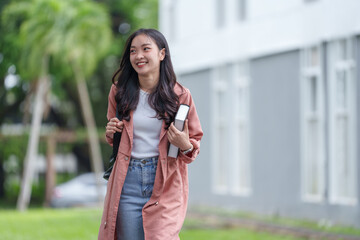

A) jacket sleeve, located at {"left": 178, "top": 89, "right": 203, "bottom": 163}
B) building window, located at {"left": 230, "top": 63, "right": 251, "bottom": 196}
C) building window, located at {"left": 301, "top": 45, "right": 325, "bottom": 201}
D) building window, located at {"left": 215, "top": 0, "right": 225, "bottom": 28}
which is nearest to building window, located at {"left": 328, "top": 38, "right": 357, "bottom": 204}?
building window, located at {"left": 301, "top": 45, "right": 325, "bottom": 201}

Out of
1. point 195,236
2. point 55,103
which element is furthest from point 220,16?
point 55,103

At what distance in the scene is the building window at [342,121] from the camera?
45.1 feet

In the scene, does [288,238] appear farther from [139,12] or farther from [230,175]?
[139,12]

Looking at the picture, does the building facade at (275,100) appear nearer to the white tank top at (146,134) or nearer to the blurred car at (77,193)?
the blurred car at (77,193)

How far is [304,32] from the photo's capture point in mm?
15281

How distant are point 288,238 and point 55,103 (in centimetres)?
2540

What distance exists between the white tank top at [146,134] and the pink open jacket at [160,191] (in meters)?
0.04

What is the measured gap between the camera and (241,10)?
1831 centimetres

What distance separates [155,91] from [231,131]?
13.8 metres

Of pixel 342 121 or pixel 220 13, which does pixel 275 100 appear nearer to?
pixel 342 121

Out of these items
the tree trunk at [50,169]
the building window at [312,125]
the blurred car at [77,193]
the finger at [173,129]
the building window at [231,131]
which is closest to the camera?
the finger at [173,129]

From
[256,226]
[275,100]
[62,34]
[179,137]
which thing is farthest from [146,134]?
[62,34]

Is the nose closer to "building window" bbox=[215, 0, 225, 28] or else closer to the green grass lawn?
the green grass lawn

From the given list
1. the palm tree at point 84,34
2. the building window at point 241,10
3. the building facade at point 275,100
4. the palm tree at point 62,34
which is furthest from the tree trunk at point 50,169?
the building window at point 241,10
